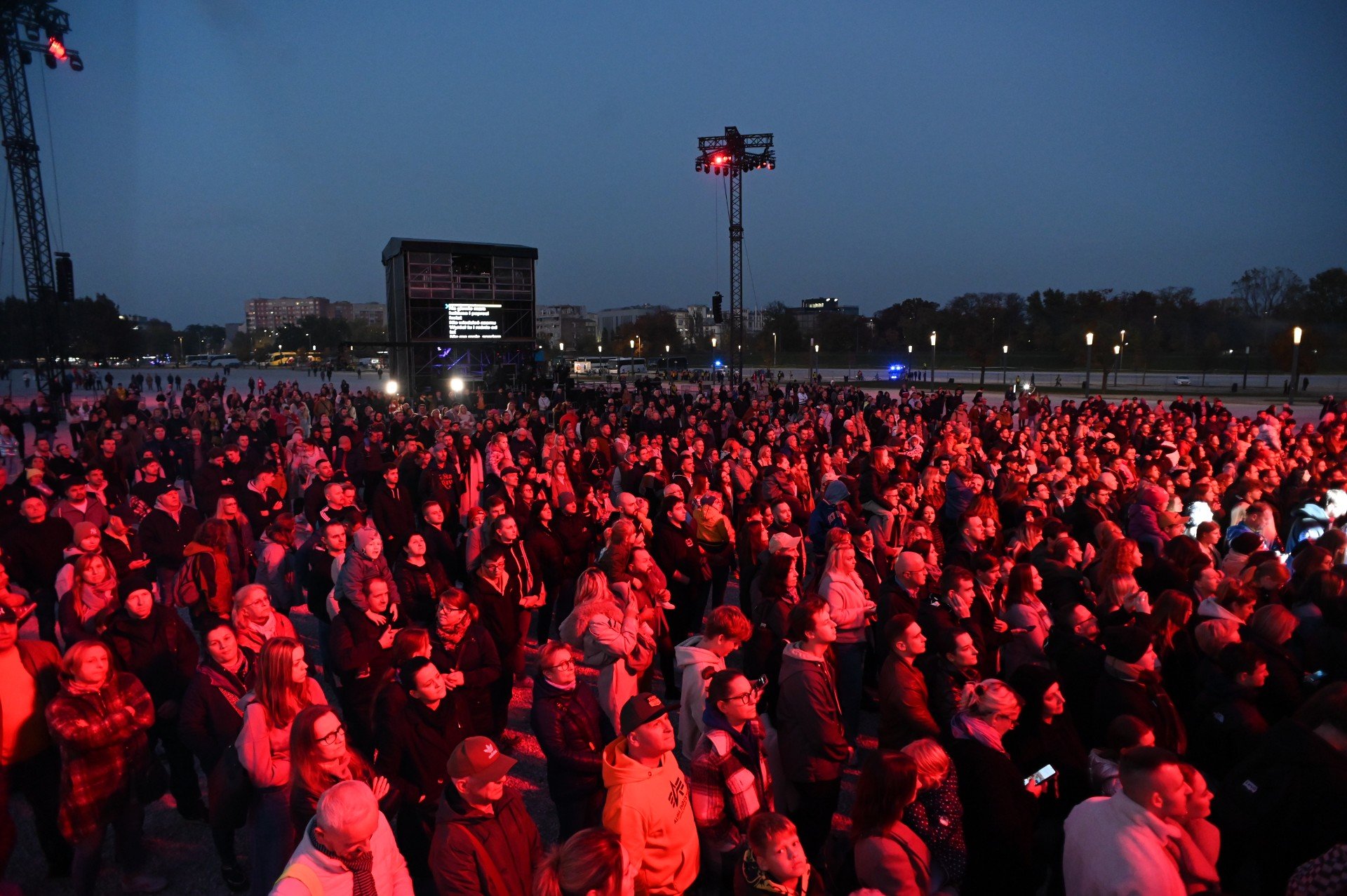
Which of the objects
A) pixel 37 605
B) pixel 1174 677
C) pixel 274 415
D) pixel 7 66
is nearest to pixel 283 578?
pixel 37 605

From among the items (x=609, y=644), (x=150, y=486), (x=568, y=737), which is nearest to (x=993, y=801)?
(x=568, y=737)

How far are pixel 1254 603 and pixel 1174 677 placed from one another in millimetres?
851

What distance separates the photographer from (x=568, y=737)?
11.3 ft

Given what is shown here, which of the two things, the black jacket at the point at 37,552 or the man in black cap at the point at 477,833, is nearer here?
the man in black cap at the point at 477,833

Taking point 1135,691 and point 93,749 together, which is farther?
point 1135,691

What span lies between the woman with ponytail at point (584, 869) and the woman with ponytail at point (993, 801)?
4.85 feet

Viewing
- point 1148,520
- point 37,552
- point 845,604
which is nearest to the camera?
point 845,604

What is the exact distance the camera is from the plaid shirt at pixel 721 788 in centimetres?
308

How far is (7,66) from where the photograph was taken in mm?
31797

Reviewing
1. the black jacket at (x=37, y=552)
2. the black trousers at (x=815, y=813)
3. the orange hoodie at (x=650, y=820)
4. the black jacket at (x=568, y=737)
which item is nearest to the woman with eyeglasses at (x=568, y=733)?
the black jacket at (x=568, y=737)

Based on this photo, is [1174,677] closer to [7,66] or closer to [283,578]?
[283,578]

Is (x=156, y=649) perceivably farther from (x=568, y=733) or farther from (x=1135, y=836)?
(x=1135, y=836)

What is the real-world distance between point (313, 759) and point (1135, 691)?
352cm

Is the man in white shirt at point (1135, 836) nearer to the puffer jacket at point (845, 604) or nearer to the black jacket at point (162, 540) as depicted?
the puffer jacket at point (845, 604)
